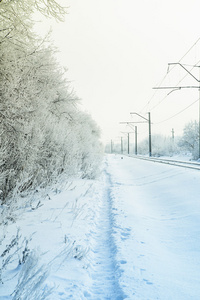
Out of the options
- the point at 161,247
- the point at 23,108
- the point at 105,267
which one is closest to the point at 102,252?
the point at 105,267

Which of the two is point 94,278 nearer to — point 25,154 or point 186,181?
point 25,154

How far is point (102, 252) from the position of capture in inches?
174

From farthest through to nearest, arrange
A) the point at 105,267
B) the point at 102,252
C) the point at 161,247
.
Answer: the point at 161,247 < the point at 102,252 < the point at 105,267

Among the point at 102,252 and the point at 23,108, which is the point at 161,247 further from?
the point at 23,108

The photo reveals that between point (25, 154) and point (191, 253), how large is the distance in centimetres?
436

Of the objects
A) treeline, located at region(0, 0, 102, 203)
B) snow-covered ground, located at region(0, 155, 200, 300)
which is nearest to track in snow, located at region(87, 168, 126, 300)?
snow-covered ground, located at region(0, 155, 200, 300)

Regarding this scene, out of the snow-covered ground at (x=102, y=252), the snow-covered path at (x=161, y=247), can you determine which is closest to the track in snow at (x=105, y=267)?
the snow-covered ground at (x=102, y=252)

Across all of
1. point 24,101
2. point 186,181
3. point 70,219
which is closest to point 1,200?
point 70,219

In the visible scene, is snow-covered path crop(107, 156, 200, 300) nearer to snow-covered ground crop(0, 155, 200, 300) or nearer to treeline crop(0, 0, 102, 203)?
snow-covered ground crop(0, 155, 200, 300)

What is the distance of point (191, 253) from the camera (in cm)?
441

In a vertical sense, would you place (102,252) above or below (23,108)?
below

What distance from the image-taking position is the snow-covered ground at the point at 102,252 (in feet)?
9.91

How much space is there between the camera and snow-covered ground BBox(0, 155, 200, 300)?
9.91 feet

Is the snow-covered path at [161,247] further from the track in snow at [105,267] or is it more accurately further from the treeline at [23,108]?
the treeline at [23,108]
